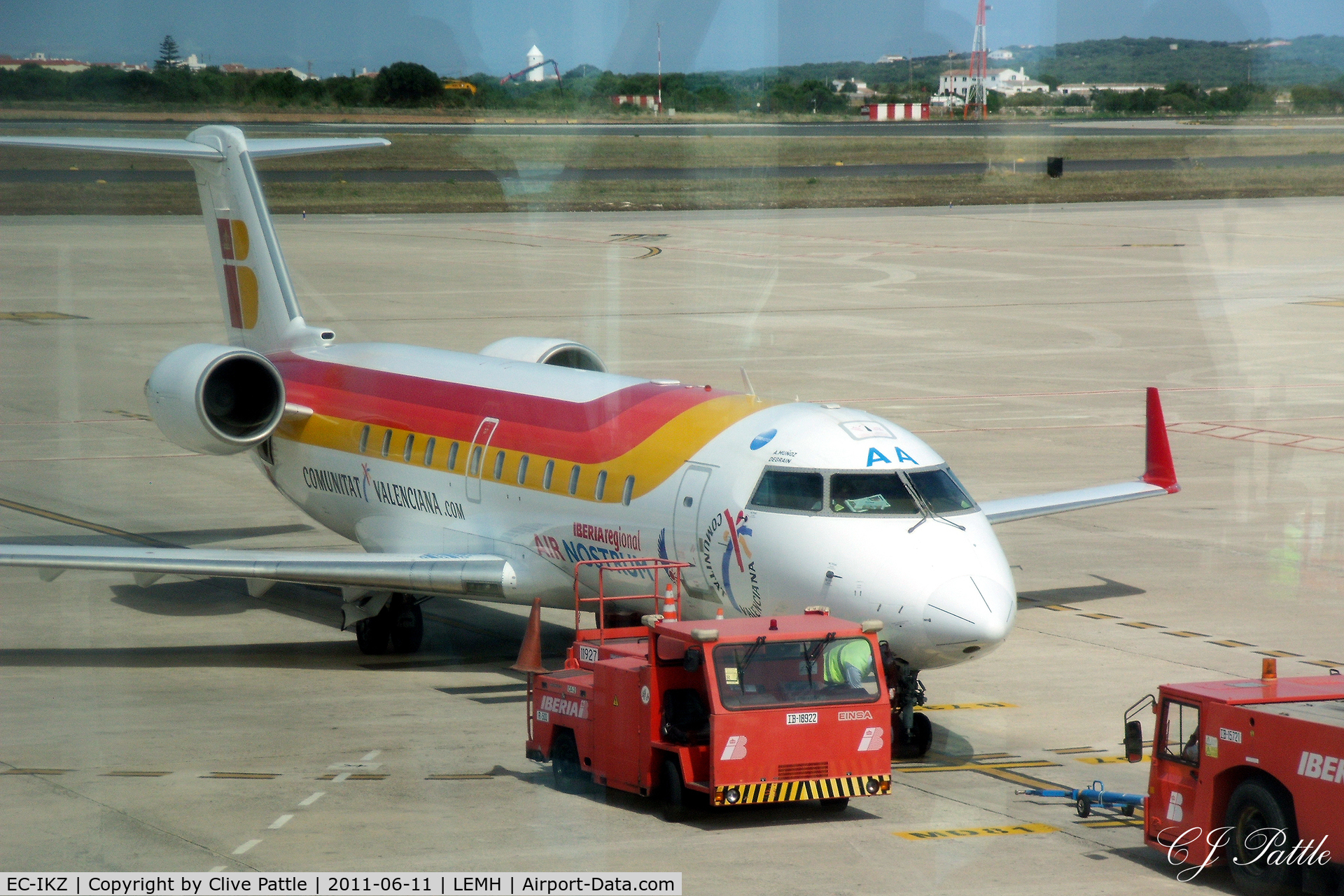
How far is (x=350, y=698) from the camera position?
16828 millimetres

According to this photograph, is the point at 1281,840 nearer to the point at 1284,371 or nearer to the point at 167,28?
the point at 167,28

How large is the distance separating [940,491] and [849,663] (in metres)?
2.60

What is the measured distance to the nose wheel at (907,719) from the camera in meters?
14.3

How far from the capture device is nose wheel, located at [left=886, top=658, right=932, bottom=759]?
14297 mm

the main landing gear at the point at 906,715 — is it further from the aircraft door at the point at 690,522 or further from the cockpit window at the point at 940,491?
the aircraft door at the point at 690,522

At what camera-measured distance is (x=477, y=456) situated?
62.1ft

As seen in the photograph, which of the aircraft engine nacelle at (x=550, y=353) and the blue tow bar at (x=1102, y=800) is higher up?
the aircraft engine nacelle at (x=550, y=353)

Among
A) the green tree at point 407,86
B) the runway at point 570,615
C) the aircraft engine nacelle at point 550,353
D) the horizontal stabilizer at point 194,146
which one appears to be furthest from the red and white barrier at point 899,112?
the green tree at point 407,86

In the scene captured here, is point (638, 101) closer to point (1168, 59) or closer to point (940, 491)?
point (940, 491)

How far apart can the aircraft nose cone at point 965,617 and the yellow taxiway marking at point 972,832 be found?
1.72 m

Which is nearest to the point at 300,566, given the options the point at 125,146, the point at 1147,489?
the point at 125,146

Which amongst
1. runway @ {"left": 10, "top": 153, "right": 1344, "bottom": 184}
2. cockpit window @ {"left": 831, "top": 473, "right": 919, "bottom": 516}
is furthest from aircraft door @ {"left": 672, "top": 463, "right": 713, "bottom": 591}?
runway @ {"left": 10, "top": 153, "right": 1344, "bottom": 184}

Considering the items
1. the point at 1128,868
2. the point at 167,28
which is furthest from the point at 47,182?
the point at 1128,868

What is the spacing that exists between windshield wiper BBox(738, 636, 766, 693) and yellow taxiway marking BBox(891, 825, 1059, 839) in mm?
1683
